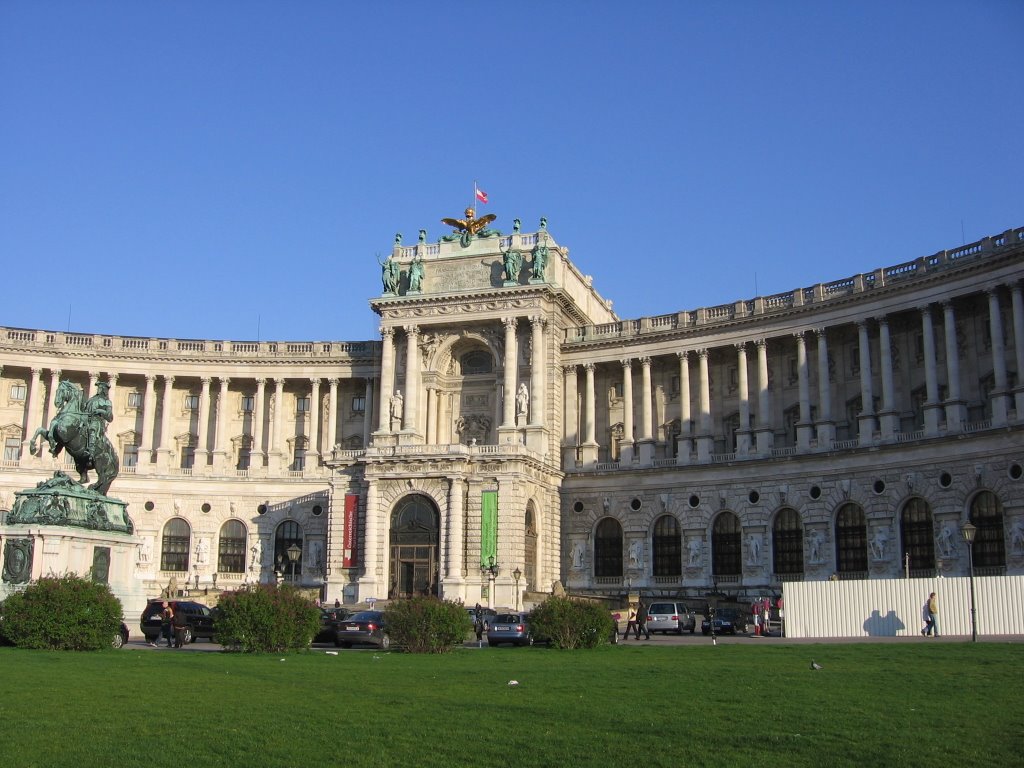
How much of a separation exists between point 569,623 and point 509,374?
1501 inches

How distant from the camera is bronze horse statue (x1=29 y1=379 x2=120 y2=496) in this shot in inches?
1513

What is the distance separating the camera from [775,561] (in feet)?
219

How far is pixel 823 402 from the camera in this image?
6675 centimetres

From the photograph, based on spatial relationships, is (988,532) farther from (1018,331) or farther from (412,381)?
(412,381)

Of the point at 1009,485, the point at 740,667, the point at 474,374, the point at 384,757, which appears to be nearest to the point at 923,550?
the point at 1009,485

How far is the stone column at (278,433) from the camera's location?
80.1 meters

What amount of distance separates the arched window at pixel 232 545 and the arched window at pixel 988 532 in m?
47.2

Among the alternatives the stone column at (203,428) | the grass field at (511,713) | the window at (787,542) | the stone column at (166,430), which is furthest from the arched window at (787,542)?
the stone column at (166,430)

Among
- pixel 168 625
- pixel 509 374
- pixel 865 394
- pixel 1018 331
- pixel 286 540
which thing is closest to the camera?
pixel 168 625

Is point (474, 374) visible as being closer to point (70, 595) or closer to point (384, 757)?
point (70, 595)

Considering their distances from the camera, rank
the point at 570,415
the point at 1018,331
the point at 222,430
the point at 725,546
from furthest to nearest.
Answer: the point at 222,430 < the point at 570,415 < the point at 725,546 < the point at 1018,331

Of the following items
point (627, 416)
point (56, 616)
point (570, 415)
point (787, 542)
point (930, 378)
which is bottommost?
point (56, 616)

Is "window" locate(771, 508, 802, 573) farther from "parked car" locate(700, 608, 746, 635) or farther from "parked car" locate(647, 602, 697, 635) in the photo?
"parked car" locate(647, 602, 697, 635)

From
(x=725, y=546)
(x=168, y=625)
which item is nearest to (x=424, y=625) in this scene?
(x=168, y=625)
